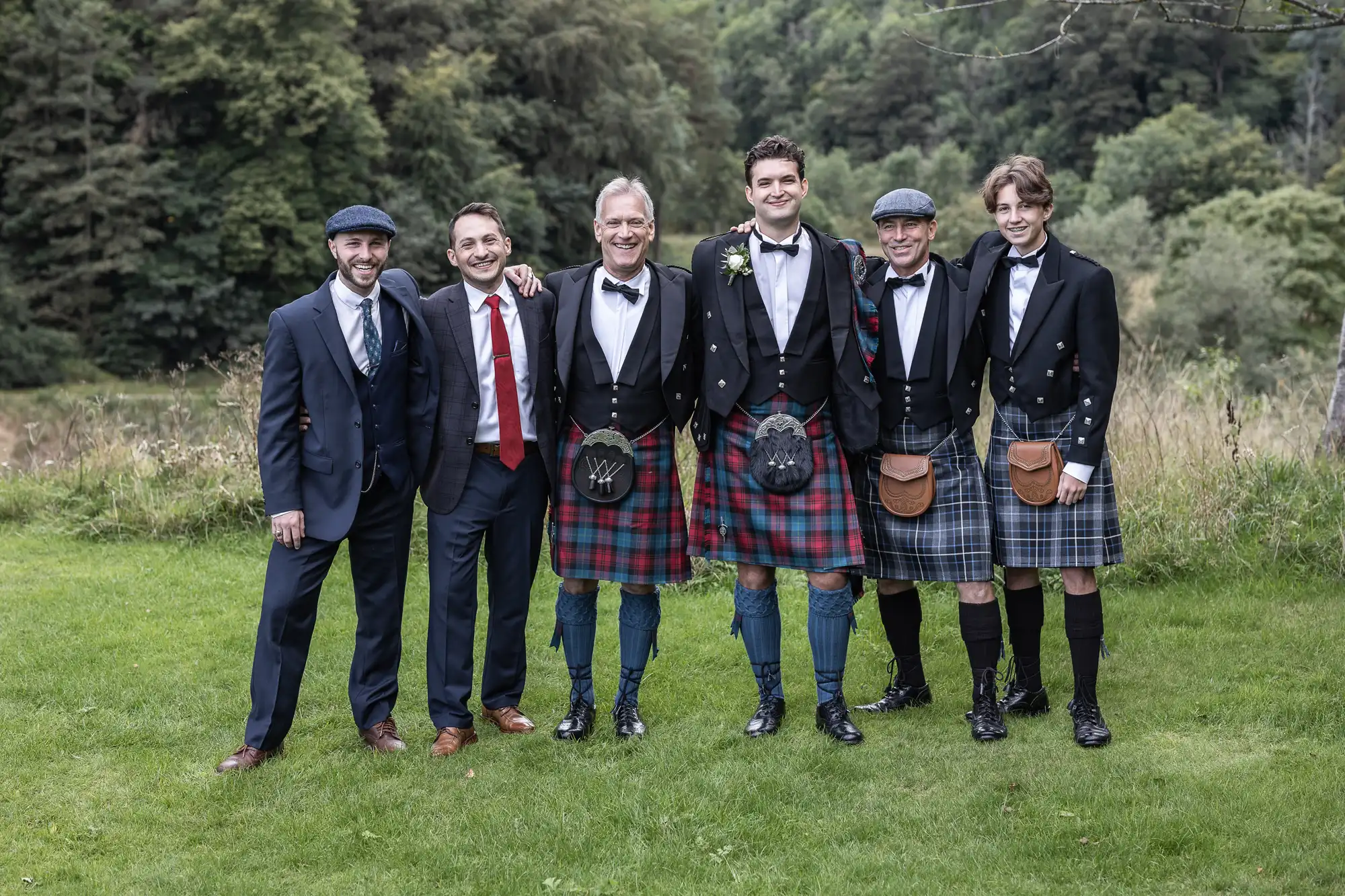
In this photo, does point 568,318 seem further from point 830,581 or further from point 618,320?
point 830,581

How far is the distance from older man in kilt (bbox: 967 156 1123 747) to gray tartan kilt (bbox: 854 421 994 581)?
9 centimetres

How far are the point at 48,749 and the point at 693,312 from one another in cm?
278

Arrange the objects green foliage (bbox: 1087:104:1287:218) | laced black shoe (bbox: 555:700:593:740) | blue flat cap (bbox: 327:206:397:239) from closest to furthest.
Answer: blue flat cap (bbox: 327:206:397:239)
laced black shoe (bbox: 555:700:593:740)
green foliage (bbox: 1087:104:1287:218)

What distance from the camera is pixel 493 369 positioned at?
4.49 m

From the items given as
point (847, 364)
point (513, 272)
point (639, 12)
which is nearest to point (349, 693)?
point (513, 272)

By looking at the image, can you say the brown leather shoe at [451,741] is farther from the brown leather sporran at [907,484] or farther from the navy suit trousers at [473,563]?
A: the brown leather sporran at [907,484]

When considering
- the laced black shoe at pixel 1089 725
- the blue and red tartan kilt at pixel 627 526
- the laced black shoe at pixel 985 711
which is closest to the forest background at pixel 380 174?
the laced black shoe at pixel 1089 725

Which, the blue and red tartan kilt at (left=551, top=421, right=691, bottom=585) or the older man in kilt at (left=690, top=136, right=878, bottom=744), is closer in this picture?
the older man in kilt at (left=690, top=136, right=878, bottom=744)

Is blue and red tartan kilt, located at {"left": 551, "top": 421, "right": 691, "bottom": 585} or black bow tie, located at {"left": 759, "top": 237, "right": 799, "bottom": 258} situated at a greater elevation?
black bow tie, located at {"left": 759, "top": 237, "right": 799, "bottom": 258}

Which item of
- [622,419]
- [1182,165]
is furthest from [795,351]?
[1182,165]

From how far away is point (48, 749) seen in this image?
4.60 meters

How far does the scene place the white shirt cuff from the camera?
427 cm

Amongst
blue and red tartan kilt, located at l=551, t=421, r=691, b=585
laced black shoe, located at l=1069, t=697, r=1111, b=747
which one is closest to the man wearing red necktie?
blue and red tartan kilt, located at l=551, t=421, r=691, b=585

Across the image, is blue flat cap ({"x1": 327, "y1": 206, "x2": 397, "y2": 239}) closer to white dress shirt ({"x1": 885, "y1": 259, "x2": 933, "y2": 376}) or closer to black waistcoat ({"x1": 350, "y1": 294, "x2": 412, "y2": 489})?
black waistcoat ({"x1": 350, "y1": 294, "x2": 412, "y2": 489})
